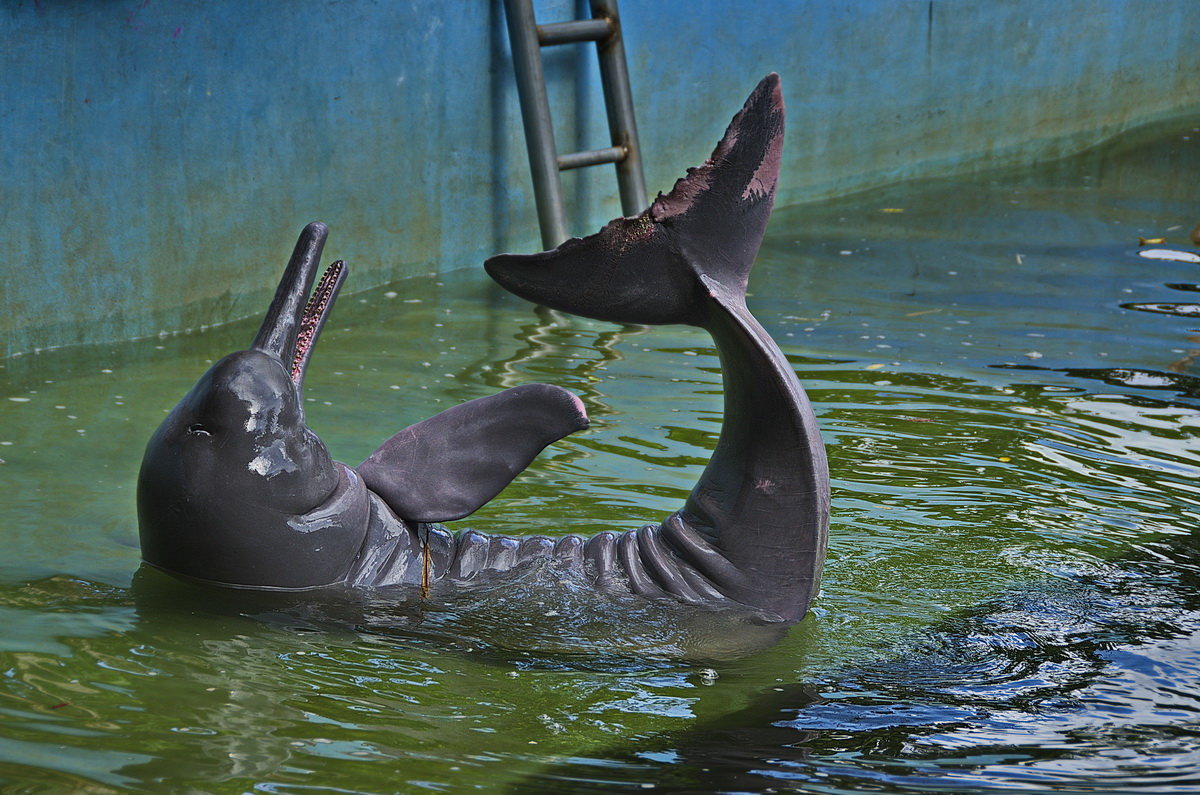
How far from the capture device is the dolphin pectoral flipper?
155 inches

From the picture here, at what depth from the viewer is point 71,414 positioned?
19.3 feet

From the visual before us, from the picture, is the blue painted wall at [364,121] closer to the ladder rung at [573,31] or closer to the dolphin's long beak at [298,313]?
the ladder rung at [573,31]

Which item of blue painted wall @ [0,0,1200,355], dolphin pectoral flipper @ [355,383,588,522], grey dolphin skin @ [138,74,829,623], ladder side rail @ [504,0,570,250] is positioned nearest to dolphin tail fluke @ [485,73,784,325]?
grey dolphin skin @ [138,74,829,623]

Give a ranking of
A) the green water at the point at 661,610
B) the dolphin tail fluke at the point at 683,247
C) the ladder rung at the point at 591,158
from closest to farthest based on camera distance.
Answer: the green water at the point at 661,610, the dolphin tail fluke at the point at 683,247, the ladder rung at the point at 591,158

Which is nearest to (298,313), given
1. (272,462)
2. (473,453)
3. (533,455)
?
(272,462)

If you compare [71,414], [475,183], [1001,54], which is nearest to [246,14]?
[475,183]

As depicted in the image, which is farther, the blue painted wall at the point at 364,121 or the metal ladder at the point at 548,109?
the metal ladder at the point at 548,109

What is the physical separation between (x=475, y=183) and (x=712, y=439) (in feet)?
12.2

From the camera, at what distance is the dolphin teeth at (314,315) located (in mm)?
4025

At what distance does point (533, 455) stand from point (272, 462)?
2.18ft

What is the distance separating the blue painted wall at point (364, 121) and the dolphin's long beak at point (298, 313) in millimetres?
3156

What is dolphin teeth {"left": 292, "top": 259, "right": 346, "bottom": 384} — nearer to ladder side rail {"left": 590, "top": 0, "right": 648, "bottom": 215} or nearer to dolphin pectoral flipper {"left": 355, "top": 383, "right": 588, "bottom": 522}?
dolphin pectoral flipper {"left": 355, "top": 383, "right": 588, "bottom": 522}

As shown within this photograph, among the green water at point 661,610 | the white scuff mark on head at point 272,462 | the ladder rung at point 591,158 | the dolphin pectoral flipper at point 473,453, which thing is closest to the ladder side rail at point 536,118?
the ladder rung at point 591,158

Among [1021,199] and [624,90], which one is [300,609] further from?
[1021,199]
